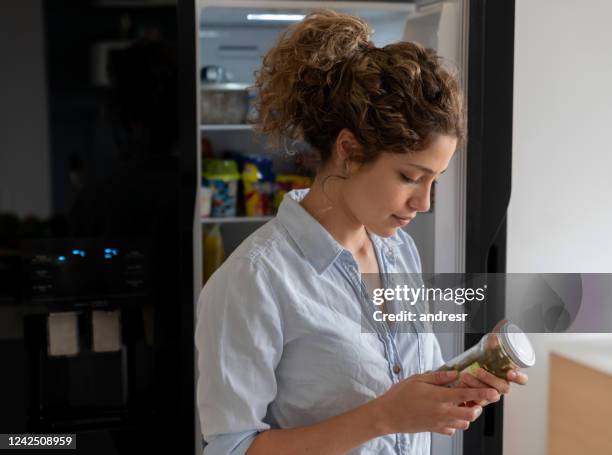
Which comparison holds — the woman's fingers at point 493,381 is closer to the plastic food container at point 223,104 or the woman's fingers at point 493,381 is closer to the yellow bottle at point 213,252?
the yellow bottle at point 213,252

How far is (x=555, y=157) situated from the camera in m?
1.91

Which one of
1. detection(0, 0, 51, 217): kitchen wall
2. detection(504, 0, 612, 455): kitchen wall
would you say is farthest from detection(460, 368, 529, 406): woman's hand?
detection(0, 0, 51, 217): kitchen wall

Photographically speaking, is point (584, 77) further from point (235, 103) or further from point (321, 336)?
point (321, 336)

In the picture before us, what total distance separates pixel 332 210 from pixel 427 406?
30 cm

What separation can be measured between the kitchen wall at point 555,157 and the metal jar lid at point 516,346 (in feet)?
3.06

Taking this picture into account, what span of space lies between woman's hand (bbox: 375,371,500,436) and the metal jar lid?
50 millimetres

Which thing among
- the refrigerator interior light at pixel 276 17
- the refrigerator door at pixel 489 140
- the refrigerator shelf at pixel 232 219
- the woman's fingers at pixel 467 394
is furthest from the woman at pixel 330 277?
the refrigerator shelf at pixel 232 219

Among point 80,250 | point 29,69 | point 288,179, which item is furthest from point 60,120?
point 288,179

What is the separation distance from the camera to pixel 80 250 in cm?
178

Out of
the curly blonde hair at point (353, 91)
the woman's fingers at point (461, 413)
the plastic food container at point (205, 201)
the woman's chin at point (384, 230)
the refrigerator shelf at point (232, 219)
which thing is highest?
the curly blonde hair at point (353, 91)

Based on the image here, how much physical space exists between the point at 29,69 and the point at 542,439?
143 cm

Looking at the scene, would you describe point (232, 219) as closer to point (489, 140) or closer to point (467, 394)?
point (489, 140)

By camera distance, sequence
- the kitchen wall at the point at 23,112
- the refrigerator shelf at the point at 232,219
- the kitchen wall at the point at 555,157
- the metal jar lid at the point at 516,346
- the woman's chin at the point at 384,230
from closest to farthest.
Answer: the metal jar lid at the point at 516,346 < the woman's chin at the point at 384,230 < the kitchen wall at the point at 23,112 < the kitchen wall at the point at 555,157 < the refrigerator shelf at the point at 232,219

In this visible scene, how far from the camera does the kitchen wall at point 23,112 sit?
172 cm
